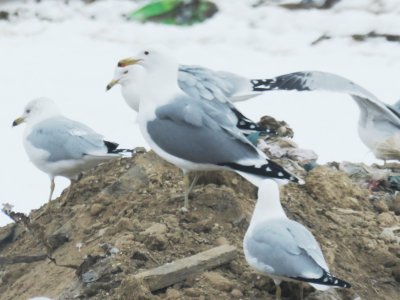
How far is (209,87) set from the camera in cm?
541

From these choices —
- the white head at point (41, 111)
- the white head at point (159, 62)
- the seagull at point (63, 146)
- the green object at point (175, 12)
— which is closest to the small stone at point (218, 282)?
the white head at point (159, 62)

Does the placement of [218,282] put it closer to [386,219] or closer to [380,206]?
[386,219]

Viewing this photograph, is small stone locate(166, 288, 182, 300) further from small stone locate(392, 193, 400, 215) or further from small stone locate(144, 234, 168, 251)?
small stone locate(392, 193, 400, 215)

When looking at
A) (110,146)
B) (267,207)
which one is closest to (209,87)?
(110,146)

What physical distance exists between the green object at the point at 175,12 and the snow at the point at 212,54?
0.09 metres

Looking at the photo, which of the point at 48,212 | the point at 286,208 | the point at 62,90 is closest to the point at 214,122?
the point at 286,208

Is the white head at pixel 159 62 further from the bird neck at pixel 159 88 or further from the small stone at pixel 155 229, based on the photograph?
the small stone at pixel 155 229

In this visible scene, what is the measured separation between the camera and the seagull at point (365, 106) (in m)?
5.81

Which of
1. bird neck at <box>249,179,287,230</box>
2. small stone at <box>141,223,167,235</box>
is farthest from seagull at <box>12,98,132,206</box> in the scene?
bird neck at <box>249,179,287,230</box>

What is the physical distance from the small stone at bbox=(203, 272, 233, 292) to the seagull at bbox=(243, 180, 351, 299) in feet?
0.53

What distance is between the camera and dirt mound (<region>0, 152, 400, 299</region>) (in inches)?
180

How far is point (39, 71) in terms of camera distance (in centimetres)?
970

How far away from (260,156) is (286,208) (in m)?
0.36

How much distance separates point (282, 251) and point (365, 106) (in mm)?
2030
